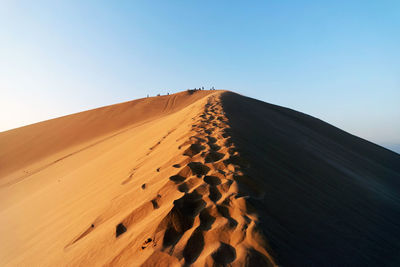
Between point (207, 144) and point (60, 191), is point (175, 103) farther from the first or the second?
point (207, 144)

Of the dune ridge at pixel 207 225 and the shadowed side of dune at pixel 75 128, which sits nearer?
→ the dune ridge at pixel 207 225

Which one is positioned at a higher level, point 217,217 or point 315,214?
point 217,217

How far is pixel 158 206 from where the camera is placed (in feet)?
7.41

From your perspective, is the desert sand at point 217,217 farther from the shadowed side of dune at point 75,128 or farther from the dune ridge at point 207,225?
the shadowed side of dune at point 75,128

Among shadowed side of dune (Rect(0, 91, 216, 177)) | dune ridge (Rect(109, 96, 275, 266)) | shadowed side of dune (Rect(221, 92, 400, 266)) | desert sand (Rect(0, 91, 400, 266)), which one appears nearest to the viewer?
dune ridge (Rect(109, 96, 275, 266))

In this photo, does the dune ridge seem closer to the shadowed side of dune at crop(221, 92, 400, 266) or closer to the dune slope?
the dune slope

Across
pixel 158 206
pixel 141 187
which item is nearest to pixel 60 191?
pixel 141 187

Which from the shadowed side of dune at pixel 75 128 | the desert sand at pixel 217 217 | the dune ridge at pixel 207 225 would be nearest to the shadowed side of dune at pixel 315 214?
the desert sand at pixel 217 217

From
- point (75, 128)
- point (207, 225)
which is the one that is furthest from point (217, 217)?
point (75, 128)

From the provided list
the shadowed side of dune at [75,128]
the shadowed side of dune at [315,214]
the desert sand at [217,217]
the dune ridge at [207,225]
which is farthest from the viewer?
the shadowed side of dune at [75,128]

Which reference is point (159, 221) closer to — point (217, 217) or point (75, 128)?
point (217, 217)

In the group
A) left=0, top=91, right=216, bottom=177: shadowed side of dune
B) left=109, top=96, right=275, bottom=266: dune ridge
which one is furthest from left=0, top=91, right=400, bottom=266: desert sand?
left=0, top=91, right=216, bottom=177: shadowed side of dune

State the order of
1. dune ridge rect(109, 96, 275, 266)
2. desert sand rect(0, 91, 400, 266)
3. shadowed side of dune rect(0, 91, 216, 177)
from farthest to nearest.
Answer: shadowed side of dune rect(0, 91, 216, 177) < desert sand rect(0, 91, 400, 266) < dune ridge rect(109, 96, 275, 266)

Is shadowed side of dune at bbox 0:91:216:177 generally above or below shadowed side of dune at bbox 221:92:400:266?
below
